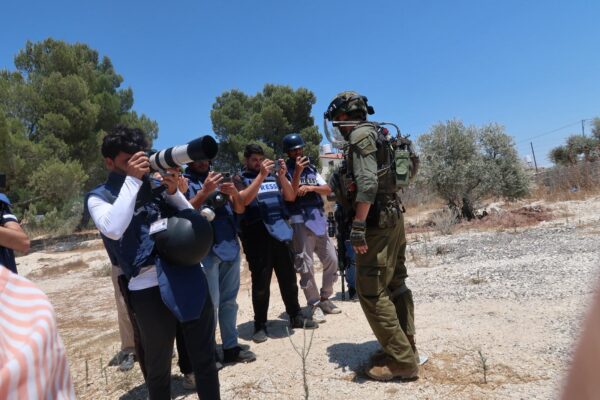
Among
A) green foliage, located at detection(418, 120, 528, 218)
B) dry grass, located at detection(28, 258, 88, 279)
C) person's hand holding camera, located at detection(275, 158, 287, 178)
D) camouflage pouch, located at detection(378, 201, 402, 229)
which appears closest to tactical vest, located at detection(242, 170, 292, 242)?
person's hand holding camera, located at detection(275, 158, 287, 178)

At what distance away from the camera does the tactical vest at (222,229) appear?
3459 millimetres

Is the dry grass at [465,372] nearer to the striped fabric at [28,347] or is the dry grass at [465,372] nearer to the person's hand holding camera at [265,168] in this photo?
the person's hand holding camera at [265,168]

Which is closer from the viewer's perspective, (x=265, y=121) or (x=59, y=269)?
(x=59, y=269)

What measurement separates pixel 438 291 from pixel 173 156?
151 inches

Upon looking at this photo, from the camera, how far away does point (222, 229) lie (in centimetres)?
354

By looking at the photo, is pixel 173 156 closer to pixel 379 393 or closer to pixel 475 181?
pixel 379 393

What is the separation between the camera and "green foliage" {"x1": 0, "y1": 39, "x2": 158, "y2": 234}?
1580 centimetres

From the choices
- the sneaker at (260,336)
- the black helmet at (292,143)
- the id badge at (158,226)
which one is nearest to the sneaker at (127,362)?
the sneaker at (260,336)

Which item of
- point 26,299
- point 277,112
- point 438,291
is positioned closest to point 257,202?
point 438,291

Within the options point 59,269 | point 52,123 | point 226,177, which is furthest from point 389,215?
point 52,123

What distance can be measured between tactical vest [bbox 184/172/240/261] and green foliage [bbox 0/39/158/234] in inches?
563

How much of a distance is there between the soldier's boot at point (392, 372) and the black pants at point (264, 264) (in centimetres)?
136

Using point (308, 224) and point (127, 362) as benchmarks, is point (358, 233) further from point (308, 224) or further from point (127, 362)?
point (127, 362)

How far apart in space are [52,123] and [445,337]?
1852 centimetres
